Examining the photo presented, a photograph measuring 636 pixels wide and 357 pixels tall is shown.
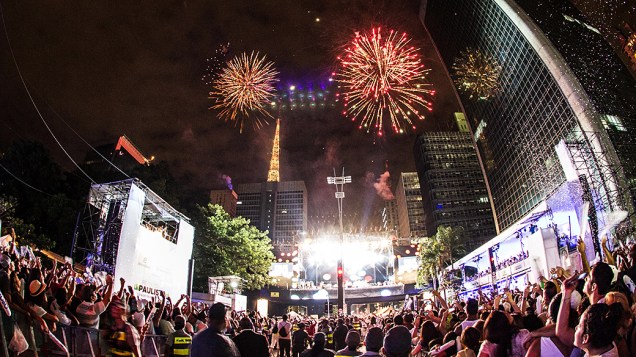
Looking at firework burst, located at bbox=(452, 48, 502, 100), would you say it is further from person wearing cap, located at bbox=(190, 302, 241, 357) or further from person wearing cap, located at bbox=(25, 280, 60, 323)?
person wearing cap, located at bbox=(190, 302, 241, 357)

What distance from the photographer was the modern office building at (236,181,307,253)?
144 metres

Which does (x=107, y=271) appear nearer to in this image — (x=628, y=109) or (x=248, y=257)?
(x=248, y=257)

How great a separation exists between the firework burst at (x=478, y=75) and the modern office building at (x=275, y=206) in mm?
85157

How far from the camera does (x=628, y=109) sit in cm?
4191

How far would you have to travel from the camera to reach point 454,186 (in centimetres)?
Result: 9850

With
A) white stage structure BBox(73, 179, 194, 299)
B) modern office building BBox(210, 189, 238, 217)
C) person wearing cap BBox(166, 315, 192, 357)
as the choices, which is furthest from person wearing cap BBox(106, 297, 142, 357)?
modern office building BBox(210, 189, 238, 217)

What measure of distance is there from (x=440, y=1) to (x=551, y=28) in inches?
1153

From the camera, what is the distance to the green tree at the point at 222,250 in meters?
33.7

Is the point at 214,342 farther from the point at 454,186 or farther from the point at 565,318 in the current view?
the point at 454,186

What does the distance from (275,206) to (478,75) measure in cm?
10315

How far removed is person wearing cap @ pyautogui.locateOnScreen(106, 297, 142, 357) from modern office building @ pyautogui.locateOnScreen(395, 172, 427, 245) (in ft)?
379

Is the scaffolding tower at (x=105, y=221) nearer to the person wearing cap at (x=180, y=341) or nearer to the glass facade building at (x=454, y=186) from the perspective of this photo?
the person wearing cap at (x=180, y=341)

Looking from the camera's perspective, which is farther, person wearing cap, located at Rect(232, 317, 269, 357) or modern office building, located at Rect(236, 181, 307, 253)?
modern office building, located at Rect(236, 181, 307, 253)

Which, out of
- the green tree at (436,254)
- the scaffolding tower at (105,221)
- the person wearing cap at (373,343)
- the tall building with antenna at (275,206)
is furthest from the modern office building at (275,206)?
the person wearing cap at (373,343)
